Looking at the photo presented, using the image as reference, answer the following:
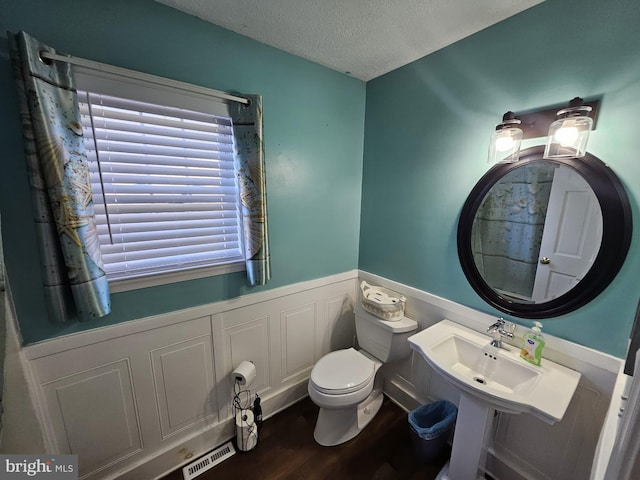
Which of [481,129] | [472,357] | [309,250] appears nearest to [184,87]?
[309,250]

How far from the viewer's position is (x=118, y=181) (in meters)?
1.15

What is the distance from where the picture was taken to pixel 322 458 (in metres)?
1.50

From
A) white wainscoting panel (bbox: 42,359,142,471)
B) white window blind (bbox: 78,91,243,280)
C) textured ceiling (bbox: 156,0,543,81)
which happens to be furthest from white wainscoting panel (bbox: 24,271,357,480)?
textured ceiling (bbox: 156,0,543,81)

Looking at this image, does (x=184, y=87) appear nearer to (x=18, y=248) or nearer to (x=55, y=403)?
(x=18, y=248)

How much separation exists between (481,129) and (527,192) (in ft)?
1.33

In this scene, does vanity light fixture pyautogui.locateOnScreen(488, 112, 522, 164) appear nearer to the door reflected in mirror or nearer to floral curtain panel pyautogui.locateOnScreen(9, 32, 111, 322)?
the door reflected in mirror

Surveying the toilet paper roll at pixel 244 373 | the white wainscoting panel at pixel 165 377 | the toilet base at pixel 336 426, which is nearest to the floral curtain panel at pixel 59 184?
the white wainscoting panel at pixel 165 377

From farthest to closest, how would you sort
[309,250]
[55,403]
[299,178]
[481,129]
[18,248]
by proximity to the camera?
[309,250], [299,178], [481,129], [55,403], [18,248]

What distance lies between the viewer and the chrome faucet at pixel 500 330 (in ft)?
4.14

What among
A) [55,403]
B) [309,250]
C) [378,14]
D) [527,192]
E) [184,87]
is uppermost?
[378,14]

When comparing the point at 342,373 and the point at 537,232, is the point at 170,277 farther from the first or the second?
the point at 537,232

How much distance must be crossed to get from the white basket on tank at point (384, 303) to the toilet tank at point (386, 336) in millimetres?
36

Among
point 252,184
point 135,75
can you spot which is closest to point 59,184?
point 135,75

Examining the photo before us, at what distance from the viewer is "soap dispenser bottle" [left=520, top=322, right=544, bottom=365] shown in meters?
1.15
